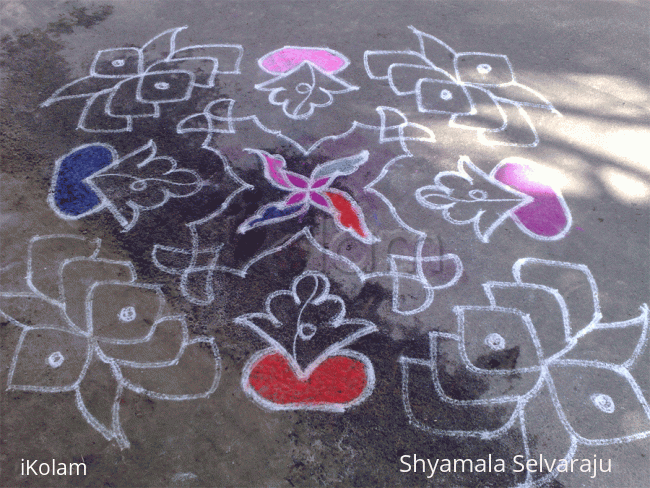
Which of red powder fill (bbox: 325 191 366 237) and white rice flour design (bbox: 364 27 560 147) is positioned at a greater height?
white rice flour design (bbox: 364 27 560 147)

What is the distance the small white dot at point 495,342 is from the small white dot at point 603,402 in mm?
847

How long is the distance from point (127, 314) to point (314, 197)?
2.44 metres

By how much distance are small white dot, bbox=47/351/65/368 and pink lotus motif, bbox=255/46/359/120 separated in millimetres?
4136

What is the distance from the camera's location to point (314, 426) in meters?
3.80

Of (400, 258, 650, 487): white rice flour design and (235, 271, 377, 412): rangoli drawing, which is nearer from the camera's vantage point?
(400, 258, 650, 487): white rice flour design

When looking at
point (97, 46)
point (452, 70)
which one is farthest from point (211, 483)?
point (97, 46)

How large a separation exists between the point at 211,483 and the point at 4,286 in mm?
2902

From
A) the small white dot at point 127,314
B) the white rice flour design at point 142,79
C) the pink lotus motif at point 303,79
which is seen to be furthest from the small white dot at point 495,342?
the white rice flour design at point 142,79

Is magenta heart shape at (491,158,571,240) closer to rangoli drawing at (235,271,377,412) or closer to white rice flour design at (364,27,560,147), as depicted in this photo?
white rice flour design at (364,27,560,147)

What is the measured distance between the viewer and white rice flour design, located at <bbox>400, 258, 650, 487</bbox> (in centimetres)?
381

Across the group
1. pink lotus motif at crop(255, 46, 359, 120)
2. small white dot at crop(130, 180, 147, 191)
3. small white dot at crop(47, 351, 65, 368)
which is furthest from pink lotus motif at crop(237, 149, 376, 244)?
small white dot at crop(47, 351, 65, 368)

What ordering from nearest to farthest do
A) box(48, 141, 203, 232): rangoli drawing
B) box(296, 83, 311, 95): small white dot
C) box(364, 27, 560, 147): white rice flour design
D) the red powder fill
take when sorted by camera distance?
1. the red powder fill
2. box(48, 141, 203, 232): rangoli drawing
3. box(364, 27, 560, 147): white rice flour design
4. box(296, 83, 311, 95): small white dot

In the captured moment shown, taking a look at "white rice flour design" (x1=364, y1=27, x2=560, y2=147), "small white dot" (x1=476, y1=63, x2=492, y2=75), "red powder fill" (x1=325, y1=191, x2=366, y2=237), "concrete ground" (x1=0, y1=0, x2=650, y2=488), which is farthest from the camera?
"small white dot" (x1=476, y1=63, x2=492, y2=75)

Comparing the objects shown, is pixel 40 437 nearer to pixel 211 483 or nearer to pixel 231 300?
pixel 211 483
